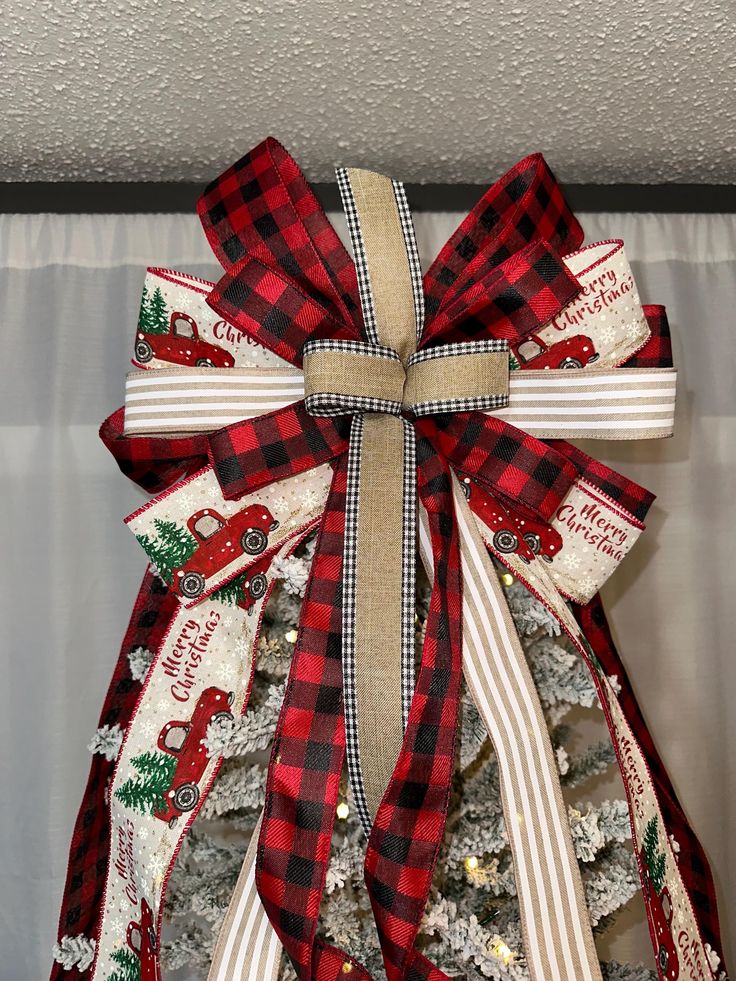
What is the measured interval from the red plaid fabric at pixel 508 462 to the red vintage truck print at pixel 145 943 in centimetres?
43

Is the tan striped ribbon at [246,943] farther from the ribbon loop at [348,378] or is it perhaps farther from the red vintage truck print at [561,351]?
the red vintage truck print at [561,351]

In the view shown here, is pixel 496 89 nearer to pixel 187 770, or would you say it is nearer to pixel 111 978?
pixel 187 770

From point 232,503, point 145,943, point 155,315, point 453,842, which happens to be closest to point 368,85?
point 155,315

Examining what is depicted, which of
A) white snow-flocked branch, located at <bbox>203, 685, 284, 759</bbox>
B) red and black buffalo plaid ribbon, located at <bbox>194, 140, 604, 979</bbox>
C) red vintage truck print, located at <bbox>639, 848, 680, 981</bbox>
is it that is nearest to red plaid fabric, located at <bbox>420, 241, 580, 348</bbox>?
red and black buffalo plaid ribbon, located at <bbox>194, 140, 604, 979</bbox>

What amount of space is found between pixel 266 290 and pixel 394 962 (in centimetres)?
50

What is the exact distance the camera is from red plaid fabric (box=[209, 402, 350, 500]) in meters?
0.61

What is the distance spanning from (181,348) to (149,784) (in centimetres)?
36

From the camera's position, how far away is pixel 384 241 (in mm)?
630

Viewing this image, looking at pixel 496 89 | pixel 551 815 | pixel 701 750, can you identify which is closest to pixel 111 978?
pixel 551 815

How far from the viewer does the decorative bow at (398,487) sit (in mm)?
570

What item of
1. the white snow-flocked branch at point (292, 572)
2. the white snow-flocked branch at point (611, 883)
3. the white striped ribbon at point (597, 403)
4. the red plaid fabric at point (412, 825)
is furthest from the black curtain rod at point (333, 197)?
the white snow-flocked branch at point (611, 883)

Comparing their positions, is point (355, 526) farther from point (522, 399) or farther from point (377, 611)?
point (522, 399)

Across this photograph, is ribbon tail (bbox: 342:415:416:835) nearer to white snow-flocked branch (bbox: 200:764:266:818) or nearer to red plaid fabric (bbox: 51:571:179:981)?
white snow-flocked branch (bbox: 200:764:266:818)

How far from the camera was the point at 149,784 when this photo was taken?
62 cm
